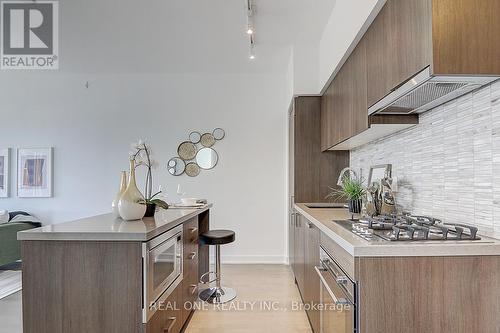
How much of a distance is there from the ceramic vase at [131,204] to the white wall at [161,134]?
2779mm

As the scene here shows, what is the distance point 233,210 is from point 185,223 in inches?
91.1

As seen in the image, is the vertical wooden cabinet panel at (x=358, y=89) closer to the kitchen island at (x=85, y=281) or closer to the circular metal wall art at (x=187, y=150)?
the kitchen island at (x=85, y=281)

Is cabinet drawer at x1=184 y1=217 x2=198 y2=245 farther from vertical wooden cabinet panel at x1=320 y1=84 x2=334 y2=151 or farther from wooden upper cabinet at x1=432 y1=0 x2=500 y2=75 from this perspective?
wooden upper cabinet at x1=432 y1=0 x2=500 y2=75

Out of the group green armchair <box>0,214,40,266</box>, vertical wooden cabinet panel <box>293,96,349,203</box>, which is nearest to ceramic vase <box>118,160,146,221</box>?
vertical wooden cabinet panel <box>293,96,349,203</box>

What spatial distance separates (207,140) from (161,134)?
2.49 ft

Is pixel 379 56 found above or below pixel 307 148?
above

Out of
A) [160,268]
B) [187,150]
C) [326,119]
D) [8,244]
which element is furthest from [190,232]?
[8,244]

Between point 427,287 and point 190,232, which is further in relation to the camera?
point 190,232

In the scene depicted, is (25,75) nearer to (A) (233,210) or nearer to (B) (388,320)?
(A) (233,210)

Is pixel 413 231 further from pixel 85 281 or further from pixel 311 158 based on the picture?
pixel 311 158

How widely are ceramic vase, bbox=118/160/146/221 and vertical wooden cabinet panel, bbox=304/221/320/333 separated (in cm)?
120

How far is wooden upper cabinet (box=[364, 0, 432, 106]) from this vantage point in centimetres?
127

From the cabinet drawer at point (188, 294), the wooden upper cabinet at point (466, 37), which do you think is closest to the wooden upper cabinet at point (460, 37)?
the wooden upper cabinet at point (466, 37)

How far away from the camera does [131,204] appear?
1965mm
